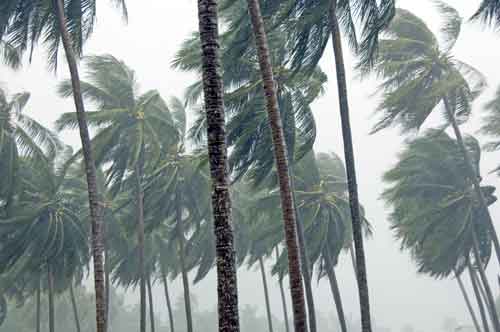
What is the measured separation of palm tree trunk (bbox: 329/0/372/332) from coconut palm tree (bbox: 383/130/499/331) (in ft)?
44.2

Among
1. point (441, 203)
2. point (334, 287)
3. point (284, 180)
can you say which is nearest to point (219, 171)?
point (284, 180)

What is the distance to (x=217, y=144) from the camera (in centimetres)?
698

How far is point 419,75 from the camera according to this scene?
22.5m

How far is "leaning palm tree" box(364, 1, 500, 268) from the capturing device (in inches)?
822

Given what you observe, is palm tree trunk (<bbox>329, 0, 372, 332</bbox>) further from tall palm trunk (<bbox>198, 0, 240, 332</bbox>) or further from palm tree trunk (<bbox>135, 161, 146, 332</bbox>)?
palm tree trunk (<bbox>135, 161, 146, 332</bbox>)

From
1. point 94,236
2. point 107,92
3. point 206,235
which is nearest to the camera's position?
point 94,236

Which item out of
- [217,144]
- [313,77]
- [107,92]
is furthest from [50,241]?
[217,144]

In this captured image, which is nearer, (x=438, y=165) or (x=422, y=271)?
(x=438, y=165)

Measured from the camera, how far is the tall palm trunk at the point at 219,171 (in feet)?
21.4

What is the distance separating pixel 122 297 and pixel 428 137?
238 feet

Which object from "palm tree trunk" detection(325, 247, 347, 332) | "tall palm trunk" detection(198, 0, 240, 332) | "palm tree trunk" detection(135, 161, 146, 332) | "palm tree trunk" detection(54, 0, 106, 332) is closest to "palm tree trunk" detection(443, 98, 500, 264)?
"palm tree trunk" detection(325, 247, 347, 332)

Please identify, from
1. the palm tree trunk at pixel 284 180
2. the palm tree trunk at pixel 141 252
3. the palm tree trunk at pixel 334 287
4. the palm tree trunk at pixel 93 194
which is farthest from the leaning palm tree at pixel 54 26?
the palm tree trunk at pixel 334 287

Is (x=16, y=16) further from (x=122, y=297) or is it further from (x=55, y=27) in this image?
(x=122, y=297)

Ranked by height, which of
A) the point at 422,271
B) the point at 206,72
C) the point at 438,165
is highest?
the point at 438,165
